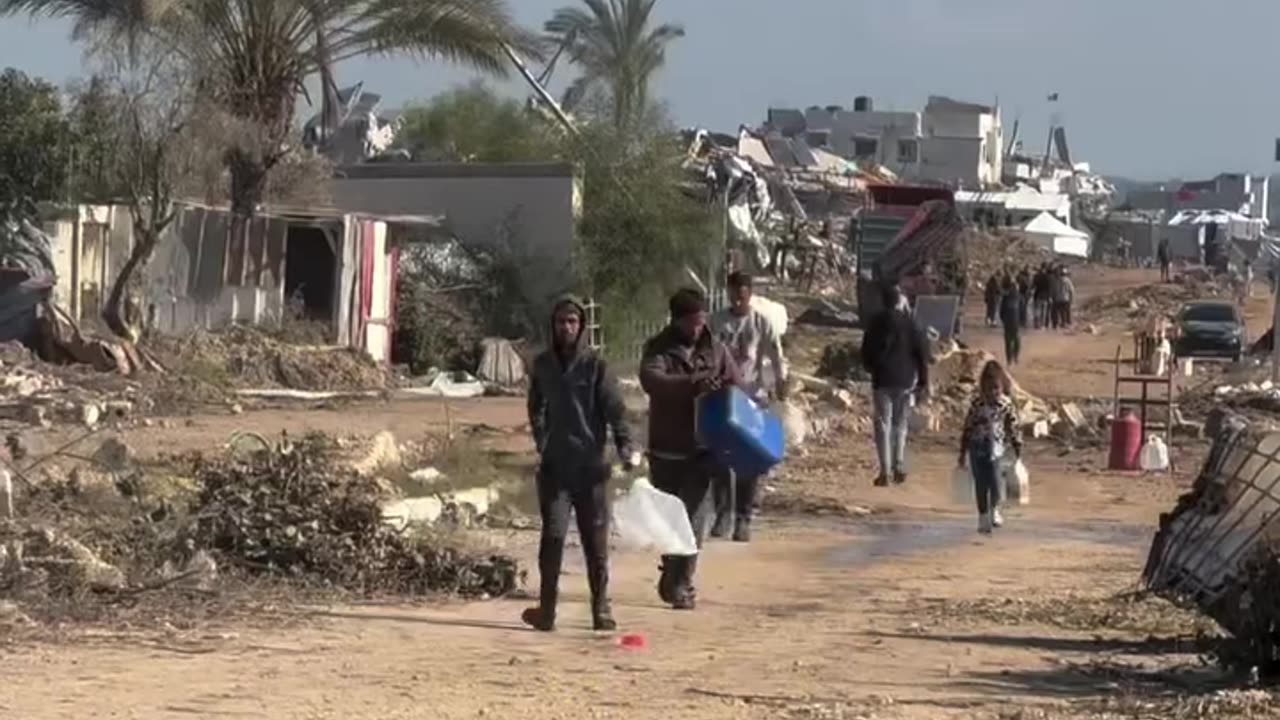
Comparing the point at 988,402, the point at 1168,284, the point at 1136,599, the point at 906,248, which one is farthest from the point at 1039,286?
the point at 1136,599

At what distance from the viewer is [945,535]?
17.1 metres

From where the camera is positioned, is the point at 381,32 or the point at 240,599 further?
the point at 381,32

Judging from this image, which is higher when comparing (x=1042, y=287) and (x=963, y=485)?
(x=1042, y=287)

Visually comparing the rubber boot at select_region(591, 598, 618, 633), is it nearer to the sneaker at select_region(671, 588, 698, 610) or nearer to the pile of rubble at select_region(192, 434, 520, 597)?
the sneaker at select_region(671, 588, 698, 610)

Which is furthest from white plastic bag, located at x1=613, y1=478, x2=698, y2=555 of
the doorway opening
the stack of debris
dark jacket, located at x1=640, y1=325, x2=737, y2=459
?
the doorway opening

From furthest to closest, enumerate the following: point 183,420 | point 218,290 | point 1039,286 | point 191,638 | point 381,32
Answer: point 1039,286
point 381,32
point 218,290
point 183,420
point 191,638

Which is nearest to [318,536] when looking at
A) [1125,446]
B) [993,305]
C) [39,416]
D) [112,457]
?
[112,457]

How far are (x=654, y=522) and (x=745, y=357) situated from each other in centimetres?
359

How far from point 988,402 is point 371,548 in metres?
6.08

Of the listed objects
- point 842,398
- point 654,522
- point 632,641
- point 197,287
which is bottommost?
point 632,641

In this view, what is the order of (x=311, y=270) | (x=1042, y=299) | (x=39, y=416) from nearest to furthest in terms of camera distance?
(x=39, y=416)
(x=311, y=270)
(x=1042, y=299)

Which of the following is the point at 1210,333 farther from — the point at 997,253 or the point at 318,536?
the point at 318,536

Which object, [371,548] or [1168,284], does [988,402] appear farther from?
[1168,284]

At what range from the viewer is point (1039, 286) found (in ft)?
206
